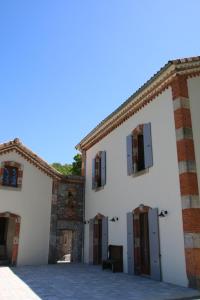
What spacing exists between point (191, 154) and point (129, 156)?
354cm

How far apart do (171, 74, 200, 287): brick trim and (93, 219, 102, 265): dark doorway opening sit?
7.30 meters

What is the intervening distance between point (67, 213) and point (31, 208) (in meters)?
2.18

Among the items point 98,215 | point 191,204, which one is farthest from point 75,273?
point 191,204

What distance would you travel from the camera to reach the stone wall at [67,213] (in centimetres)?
1551

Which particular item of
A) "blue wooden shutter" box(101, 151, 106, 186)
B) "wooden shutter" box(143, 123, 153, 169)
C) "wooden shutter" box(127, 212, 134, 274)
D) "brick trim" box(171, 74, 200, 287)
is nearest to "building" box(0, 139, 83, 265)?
Result: "blue wooden shutter" box(101, 151, 106, 186)

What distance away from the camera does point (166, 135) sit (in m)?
10.2

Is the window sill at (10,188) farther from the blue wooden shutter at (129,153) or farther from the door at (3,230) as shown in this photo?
the blue wooden shutter at (129,153)

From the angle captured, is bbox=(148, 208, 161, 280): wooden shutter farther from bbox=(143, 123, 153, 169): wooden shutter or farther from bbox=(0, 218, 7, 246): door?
bbox=(0, 218, 7, 246): door

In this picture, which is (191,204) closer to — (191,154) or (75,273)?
(191,154)

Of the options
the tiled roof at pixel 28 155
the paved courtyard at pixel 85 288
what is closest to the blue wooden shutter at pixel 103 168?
the tiled roof at pixel 28 155

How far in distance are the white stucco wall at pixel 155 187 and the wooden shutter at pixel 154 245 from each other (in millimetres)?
146

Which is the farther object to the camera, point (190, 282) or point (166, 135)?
point (166, 135)

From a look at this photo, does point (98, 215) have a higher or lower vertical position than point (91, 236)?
higher

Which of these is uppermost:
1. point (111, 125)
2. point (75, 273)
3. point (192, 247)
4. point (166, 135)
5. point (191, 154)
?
point (111, 125)
